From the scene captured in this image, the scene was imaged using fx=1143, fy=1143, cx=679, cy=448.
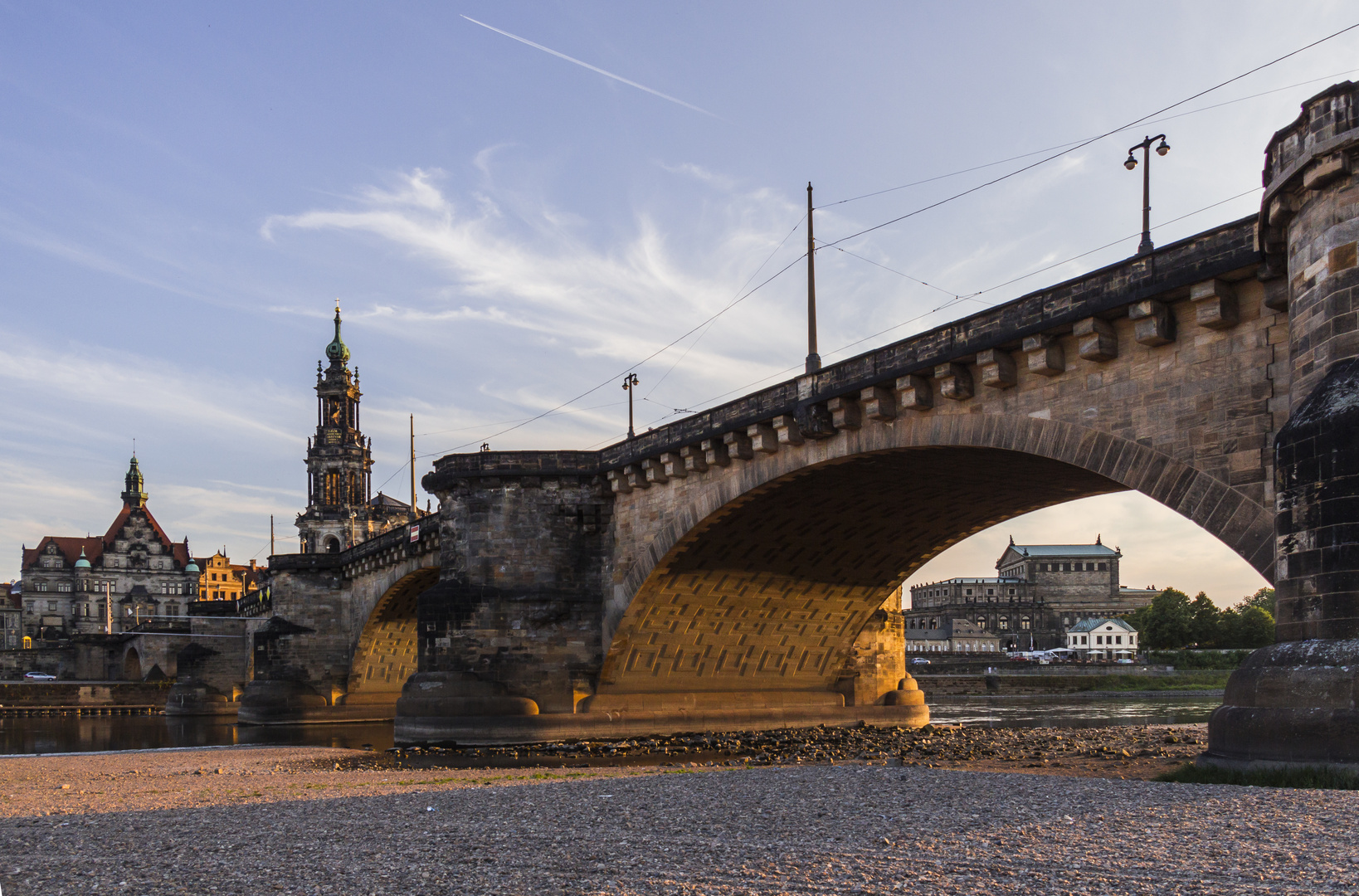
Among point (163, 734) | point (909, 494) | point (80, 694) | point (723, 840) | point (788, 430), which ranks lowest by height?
point (80, 694)

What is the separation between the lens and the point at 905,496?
91.0 ft

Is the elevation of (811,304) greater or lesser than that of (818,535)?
greater

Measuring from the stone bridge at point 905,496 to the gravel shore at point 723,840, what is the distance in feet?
10.0

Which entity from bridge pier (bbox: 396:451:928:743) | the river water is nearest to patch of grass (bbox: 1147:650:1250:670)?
the river water

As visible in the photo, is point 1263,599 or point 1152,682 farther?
point 1263,599

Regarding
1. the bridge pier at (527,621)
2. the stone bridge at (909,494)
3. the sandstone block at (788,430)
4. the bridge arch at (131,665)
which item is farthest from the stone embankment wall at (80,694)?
the sandstone block at (788,430)

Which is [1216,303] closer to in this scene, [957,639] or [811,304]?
[811,304]

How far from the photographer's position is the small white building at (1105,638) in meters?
131

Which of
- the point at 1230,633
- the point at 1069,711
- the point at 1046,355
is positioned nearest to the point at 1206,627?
the point at 1230,633

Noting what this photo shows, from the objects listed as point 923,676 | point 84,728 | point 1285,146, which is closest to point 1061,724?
point 1285,146

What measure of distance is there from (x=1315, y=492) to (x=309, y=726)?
46419 millimetres

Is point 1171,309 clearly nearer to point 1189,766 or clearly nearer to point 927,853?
point 1189,766

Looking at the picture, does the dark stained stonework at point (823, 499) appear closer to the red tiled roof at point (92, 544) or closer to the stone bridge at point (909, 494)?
the stone bridge at point (909, 494)

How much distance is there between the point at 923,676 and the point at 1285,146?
7600 cm
